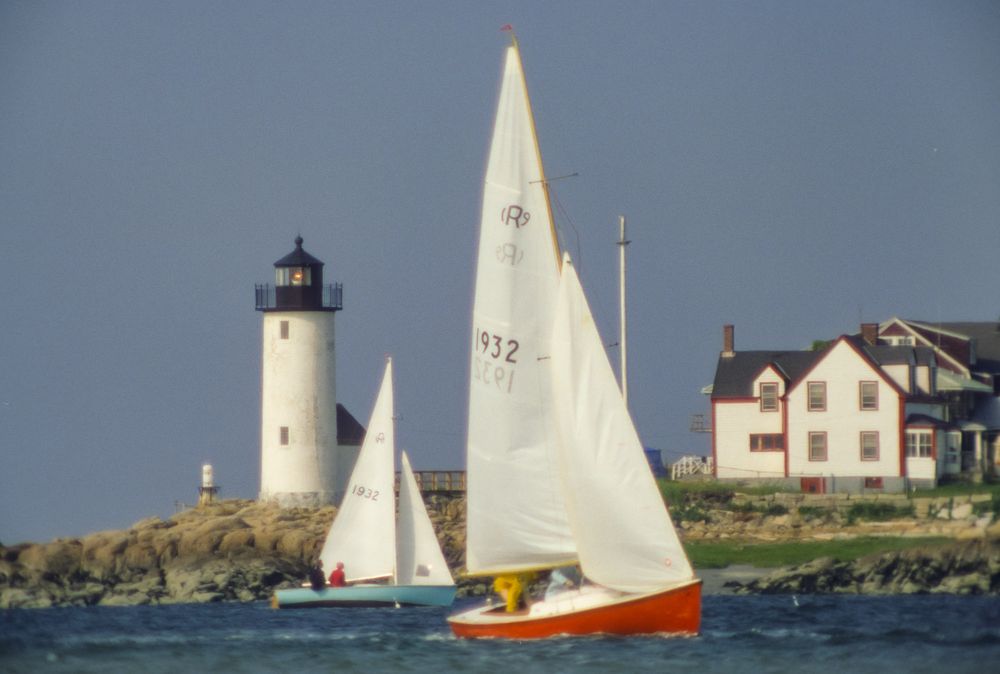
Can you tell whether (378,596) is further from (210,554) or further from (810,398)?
(810,398)

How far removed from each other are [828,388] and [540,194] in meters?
32.0

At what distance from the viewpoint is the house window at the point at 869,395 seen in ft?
203

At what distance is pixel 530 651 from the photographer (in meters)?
31.2

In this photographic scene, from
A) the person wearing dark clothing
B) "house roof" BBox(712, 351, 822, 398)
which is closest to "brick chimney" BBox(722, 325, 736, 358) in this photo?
"house roof" BBox(712, 351, 822, 398)

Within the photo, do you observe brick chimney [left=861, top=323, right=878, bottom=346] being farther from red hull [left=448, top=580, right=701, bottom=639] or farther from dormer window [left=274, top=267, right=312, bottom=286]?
red hull [left=448, top=580, right=701, bottom=639]

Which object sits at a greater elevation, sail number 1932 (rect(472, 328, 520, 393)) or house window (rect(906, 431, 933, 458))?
sail number 1932 (rect(472, 328, 520, 393))

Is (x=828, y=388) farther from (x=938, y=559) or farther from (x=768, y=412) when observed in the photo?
(x=938, y=559)

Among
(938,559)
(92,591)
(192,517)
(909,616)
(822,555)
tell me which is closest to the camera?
(909,616)

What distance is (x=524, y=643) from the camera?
3177cm

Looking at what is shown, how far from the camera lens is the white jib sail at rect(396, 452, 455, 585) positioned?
46.9 m

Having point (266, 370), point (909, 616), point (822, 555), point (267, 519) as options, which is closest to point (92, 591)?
point (267, 519)

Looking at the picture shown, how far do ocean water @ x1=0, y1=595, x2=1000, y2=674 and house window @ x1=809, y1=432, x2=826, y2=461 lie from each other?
17.8 metres

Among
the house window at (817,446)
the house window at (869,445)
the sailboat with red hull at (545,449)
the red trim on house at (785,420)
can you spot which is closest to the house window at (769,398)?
the red trim on house at (785,420)

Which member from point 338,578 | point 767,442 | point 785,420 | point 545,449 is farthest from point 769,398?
point 545,449
